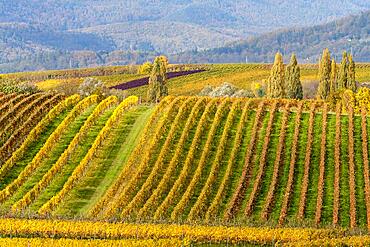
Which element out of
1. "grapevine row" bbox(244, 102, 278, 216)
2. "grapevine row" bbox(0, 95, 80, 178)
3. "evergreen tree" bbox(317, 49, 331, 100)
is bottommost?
"evergreen tree" bbox(317, 49, 331, 100)


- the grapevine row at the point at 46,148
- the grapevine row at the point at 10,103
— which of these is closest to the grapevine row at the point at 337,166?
the grapevine row at the point at 46,148

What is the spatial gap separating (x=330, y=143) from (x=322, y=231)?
1726 cm

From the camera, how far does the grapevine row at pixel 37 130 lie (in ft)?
203

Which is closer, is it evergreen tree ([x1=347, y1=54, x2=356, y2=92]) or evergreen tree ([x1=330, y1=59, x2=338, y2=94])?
evergreen tree ([x1=347, y1=54, x2=356, y2=92])

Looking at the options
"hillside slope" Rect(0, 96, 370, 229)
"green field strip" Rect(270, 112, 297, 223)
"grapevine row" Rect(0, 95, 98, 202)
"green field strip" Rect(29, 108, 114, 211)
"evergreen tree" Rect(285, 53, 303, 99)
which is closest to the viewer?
"hillside slope" Rect(0, 96, 370, 229)

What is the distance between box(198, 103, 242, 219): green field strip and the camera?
182ft

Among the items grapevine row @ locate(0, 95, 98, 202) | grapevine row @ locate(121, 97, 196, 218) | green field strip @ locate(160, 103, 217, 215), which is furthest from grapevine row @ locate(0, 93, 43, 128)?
green field strip @ locate(160, 103, 217, 215)

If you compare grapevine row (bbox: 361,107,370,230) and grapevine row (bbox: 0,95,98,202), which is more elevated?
grapevine row (bbox: 0,95,98,202)

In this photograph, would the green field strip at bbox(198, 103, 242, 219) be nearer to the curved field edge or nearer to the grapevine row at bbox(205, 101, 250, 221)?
the grapevine row at bbox(205, 101, 250, 221)

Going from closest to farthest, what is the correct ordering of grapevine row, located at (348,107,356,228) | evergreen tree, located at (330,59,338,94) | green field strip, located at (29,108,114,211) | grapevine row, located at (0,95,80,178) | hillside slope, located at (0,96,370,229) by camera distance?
grapevine row, located at (348,107,356,228)
hillside slope, located at (0,96,370,229)
green field strip, located at (29,108,114,211)
grapevine row, located at (0,95,80,178)
evergreen tree, located at (330,59,338,94)

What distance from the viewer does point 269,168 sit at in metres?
59.3

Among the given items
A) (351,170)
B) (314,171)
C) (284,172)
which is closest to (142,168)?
(284,172)

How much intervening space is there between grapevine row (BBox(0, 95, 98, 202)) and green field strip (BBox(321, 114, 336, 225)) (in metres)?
18.4

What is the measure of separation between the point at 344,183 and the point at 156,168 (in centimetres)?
1142
